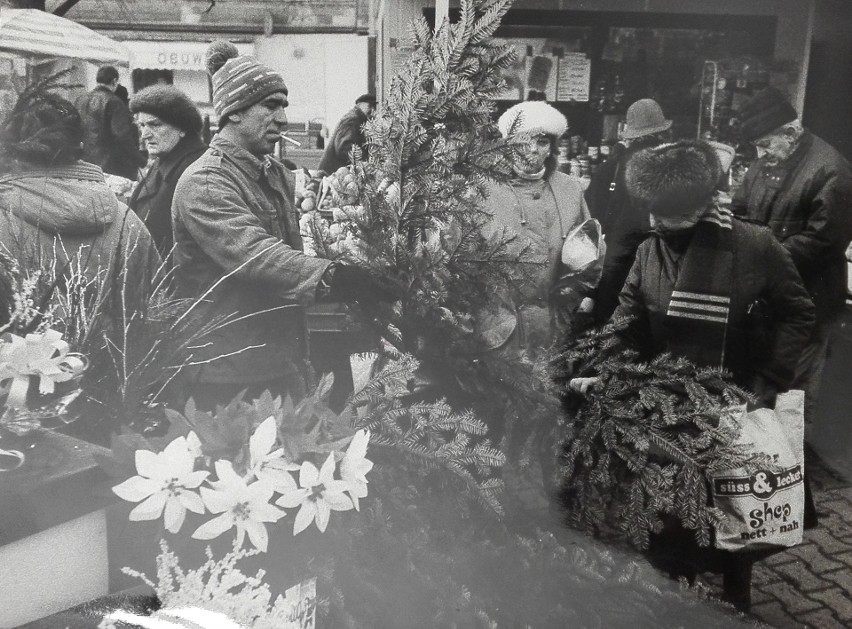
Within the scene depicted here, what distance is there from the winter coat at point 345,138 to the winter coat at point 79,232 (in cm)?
47

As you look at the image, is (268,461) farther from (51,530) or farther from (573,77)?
(573,77)

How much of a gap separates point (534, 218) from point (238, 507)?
101 centimetres

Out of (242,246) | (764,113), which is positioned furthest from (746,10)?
(242,246)

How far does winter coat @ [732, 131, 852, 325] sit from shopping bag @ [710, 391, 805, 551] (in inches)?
14.7

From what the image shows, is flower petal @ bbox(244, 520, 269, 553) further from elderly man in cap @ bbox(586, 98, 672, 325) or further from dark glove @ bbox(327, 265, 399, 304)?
elderly man in cap @ bbox(586, 98, 672, 325)

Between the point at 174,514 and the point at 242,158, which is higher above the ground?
the point at 242,158

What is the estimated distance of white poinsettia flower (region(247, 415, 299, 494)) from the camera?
6.40 ft

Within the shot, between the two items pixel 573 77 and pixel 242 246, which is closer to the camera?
pixel 242 246

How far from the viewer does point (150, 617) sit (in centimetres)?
199

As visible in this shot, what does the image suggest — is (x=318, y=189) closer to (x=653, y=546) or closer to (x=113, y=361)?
(x=113, y=361)

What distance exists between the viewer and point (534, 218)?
2.14 m

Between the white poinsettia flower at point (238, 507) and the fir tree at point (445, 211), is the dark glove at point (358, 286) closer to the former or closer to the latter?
the fir tree at point (445, 211)

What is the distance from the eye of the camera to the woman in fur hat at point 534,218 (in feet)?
6.86

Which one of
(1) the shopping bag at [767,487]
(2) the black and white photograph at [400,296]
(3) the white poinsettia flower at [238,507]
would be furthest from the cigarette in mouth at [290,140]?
Result: (1) the shopping bag at [767,487]
